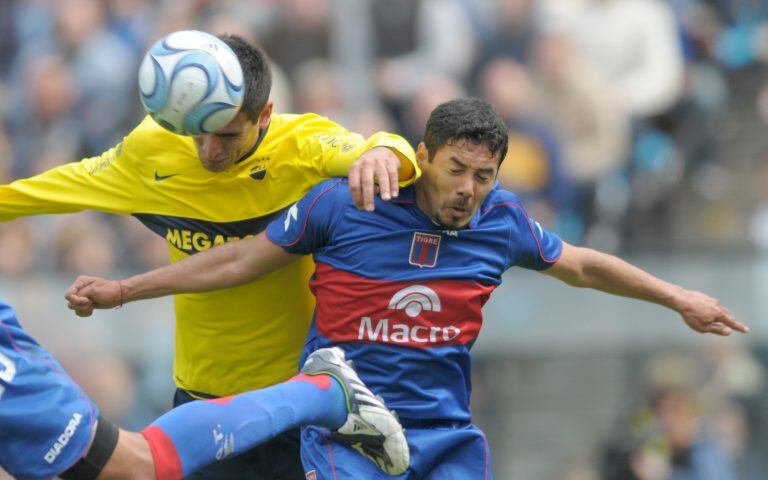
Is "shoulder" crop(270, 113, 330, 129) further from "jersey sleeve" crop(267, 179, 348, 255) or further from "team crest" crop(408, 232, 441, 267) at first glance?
"team crest" crop(408, 232, 441, 267)

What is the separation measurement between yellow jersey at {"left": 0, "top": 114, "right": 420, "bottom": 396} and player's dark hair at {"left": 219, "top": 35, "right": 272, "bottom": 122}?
289 mm

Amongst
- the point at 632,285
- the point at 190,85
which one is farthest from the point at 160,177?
the point at 632,285

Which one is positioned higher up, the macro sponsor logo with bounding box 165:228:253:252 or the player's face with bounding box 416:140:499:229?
the player's face with bounding box 416:140:499:229

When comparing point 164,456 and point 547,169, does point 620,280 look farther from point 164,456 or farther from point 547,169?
point 547,169

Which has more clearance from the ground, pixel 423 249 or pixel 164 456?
pixel 423 249

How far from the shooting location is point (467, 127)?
5473mm

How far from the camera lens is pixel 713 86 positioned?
13.0 metres

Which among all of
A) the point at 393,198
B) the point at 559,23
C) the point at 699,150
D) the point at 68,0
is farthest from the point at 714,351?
the point at 68,0

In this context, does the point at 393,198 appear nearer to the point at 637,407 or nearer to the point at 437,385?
the point at 437,385

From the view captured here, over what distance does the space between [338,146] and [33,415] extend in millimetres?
1698

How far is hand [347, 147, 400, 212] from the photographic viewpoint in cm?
538

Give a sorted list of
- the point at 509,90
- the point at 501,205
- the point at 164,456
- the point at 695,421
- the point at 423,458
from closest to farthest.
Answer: the point at 164,456
the point at 423,458
the point at 501,205
the point at 695,421
the point at 509,90

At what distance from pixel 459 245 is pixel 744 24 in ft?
27.6

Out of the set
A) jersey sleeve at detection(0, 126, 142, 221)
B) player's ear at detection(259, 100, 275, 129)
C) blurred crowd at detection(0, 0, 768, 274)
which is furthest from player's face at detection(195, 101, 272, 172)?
blurred crowd at detection(0, 0, 768, 274)
